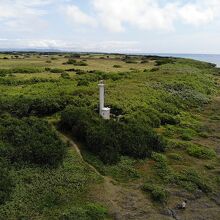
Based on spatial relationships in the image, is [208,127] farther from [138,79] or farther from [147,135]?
[138,79]

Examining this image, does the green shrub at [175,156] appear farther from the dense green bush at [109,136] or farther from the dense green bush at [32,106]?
the dense green bush at [32,106]

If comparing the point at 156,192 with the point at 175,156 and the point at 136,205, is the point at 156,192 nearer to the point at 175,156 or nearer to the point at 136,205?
the point at 136,205

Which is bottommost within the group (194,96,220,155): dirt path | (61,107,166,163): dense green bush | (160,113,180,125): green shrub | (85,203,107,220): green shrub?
(194,96,220,155): dirt path

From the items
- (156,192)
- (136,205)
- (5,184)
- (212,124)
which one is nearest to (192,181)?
(156,192)

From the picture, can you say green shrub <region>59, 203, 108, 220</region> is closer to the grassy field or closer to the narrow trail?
the grassy field

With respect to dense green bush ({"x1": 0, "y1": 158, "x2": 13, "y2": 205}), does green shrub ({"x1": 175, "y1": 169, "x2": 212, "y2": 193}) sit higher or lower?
lower

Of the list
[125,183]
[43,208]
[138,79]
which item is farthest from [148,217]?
[138,79]

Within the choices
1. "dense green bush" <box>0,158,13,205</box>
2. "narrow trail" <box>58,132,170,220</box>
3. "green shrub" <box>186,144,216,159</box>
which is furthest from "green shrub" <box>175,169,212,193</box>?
"dense green bush" <box>0,158,13,205</box>
